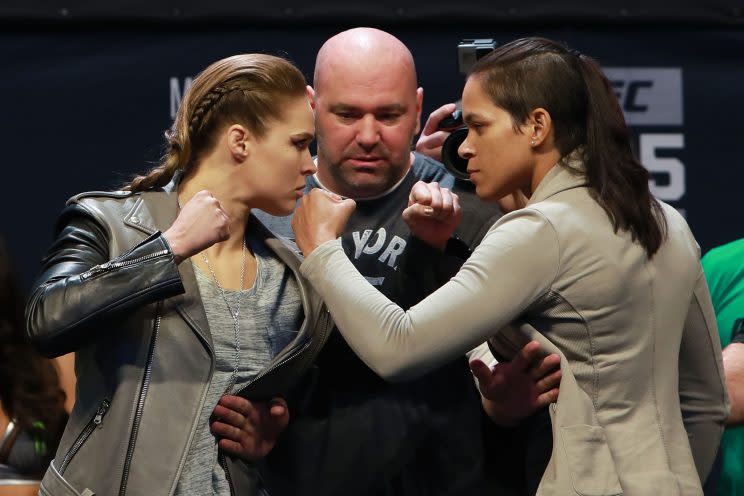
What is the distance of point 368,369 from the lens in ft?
9.79

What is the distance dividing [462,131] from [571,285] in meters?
0.73

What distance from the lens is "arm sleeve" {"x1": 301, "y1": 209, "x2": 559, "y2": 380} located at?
232 centimetres

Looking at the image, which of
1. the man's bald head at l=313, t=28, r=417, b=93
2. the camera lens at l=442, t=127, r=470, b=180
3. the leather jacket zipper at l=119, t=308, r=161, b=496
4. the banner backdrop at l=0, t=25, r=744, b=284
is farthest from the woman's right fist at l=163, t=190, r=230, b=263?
the banner backdrop at l=0, t=25, r=744, b=284

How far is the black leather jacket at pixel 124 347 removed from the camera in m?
2.35

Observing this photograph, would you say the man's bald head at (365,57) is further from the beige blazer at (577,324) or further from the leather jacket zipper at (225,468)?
the leather jacket zipper at (225,468)

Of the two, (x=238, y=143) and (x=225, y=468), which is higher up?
(x=238, y=143)

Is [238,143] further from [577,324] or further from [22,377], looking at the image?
[22,377]

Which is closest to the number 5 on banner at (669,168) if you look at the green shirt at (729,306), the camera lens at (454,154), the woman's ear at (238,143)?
the green shirt at (729,306)

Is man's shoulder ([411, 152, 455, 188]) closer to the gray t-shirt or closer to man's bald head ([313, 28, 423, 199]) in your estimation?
man's bald head ([313, 28, 423, 199])

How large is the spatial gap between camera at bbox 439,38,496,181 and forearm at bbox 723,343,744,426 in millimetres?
756

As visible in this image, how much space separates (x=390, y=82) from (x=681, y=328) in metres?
1.08

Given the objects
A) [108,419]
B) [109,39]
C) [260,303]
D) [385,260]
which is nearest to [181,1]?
[109,39]

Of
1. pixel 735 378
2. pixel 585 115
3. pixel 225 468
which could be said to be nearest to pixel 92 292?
pixel 225 468

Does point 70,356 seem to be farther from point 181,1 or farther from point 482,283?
point 482,283
